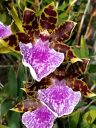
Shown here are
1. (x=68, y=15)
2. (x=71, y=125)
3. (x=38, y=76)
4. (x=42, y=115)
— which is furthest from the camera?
(x=68, y=15)

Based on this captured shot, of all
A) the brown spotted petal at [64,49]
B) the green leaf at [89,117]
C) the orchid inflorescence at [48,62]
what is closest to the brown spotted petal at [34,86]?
the orchid inflorescence at [48,62]

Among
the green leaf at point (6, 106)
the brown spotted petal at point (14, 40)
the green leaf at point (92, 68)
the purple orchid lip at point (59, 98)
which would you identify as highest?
the brown spotted petal at point (14, 40)

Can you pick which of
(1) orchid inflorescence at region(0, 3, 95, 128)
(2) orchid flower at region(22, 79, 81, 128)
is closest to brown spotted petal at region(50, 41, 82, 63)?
(1) orchid inflorescence at region(0, 3, 95, 128)

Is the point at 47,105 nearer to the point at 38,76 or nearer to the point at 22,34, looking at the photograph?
the point at 38,76

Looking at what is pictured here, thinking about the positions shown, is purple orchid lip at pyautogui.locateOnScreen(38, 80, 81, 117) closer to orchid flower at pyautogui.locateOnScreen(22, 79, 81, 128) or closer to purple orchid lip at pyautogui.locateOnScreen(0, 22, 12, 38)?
orchid flower at pyautogui.locateOnScreen(22, 79, 81, 128)

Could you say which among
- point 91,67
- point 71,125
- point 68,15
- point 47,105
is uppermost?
point 68,15

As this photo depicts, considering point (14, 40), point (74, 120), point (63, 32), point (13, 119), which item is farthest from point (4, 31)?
point (74, 120)

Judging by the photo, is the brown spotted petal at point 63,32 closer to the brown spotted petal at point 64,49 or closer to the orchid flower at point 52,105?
the brown spotted petal at point 64,49

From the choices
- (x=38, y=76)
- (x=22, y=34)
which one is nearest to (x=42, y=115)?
(x=38, y=76)
